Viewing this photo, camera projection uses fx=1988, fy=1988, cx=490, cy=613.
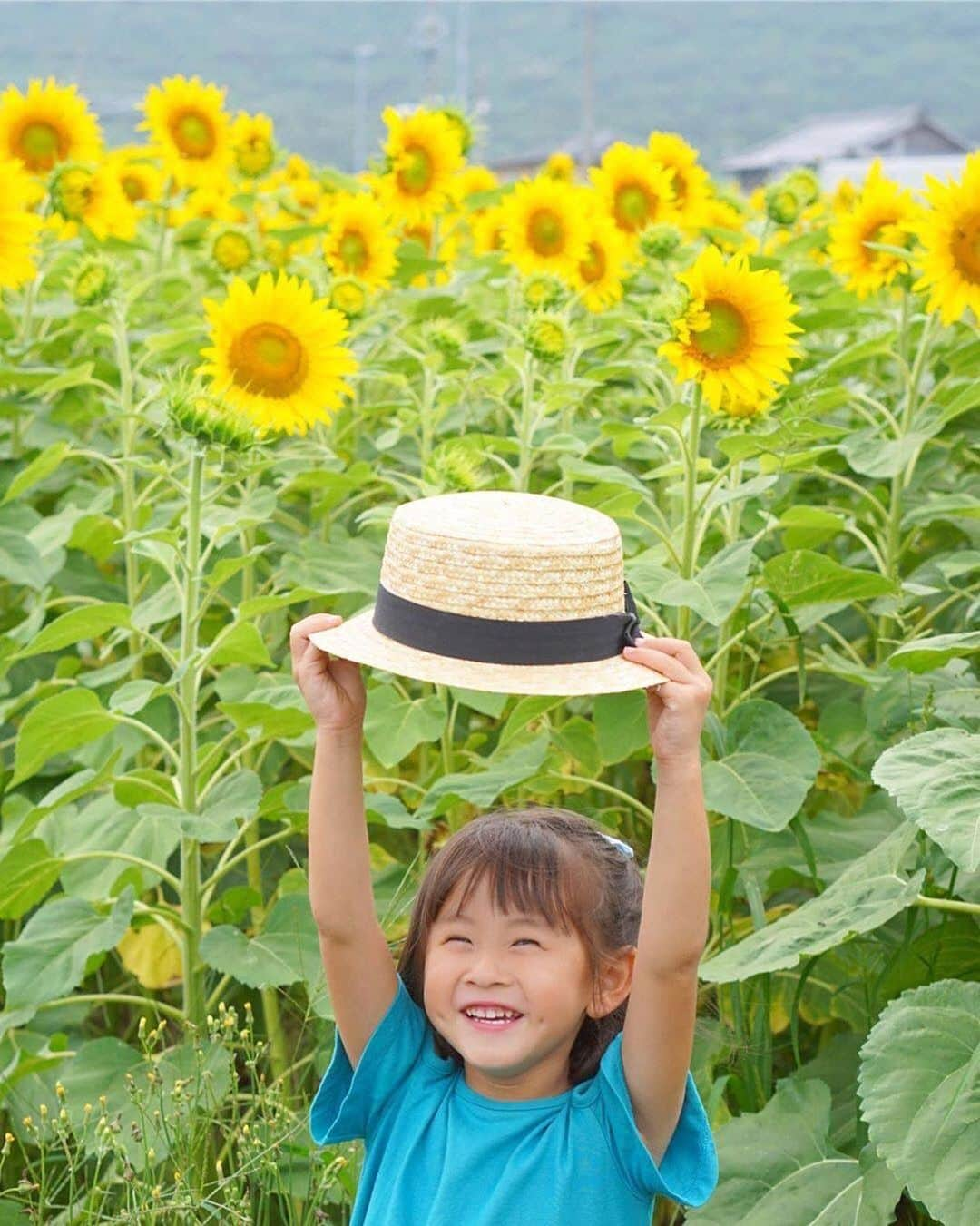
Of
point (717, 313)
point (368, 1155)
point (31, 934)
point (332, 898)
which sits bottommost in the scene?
point (31, 934)

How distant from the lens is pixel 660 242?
4.02 metres

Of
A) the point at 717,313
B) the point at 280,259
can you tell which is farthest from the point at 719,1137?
the point at 280,259

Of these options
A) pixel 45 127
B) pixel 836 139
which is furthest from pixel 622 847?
pixel 836 139

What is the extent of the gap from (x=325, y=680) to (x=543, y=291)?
1.90 m

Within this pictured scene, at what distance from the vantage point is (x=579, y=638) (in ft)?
5.78

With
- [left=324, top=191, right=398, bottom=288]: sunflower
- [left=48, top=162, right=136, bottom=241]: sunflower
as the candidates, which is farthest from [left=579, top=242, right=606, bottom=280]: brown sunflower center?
[left=48, top=162, right=136, bottom=241]: sunflower

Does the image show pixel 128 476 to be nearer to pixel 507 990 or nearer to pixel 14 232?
pixel 14 232

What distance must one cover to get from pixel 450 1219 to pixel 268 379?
1705 millimetres

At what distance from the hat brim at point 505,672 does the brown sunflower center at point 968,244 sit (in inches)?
66.9

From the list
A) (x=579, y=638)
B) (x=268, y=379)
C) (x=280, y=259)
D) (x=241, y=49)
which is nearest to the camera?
(x=579, y=638)

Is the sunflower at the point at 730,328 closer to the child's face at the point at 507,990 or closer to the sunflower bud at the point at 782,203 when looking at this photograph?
the child's face at the point at 507,990

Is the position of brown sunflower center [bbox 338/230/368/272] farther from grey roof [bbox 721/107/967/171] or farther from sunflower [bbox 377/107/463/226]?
grey roof [bbox 721/107/967/171]

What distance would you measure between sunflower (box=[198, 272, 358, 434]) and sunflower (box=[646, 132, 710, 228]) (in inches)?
69.7

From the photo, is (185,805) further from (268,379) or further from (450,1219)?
(450,1219)
